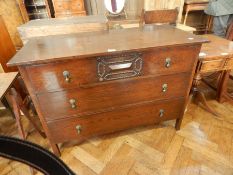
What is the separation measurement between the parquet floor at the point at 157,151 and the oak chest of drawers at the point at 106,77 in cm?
22

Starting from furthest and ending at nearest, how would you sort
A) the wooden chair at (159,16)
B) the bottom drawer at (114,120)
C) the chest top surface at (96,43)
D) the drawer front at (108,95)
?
the wooden chair at (159,16) < the bottom drawer at (114,120) < the drawer front at (108,95) < the chest top surface at (96,43)

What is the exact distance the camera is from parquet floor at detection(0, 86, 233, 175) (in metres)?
1.33

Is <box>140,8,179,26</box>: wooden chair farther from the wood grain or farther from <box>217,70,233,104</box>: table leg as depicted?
the wood grain

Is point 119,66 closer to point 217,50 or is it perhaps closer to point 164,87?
point 164,87

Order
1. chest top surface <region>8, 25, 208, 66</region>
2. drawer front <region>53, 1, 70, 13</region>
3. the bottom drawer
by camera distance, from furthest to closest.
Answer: drawer front <region>53, 1, 70, 13</region>
the bottom drawer
chest top surface <region>8, 25, 208, 66</region>

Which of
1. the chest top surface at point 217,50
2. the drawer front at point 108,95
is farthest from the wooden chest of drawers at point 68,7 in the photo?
the drawer front at point 108,95

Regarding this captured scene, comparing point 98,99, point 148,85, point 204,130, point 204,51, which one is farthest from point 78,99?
point 204,130

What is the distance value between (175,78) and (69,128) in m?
0.89

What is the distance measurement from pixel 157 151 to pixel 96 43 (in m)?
1.04

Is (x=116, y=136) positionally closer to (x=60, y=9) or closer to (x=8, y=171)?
(x=8, y=171)

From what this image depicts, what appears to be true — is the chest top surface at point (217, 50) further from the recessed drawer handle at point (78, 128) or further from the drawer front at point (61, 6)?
the drawer front at point (61, 6)

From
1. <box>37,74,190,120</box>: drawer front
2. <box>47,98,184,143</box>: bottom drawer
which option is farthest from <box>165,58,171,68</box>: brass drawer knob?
<box>47,98,184,143</box>: bottom drawer

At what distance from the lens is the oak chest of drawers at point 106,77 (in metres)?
1.02

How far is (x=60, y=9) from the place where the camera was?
346 centimetres
